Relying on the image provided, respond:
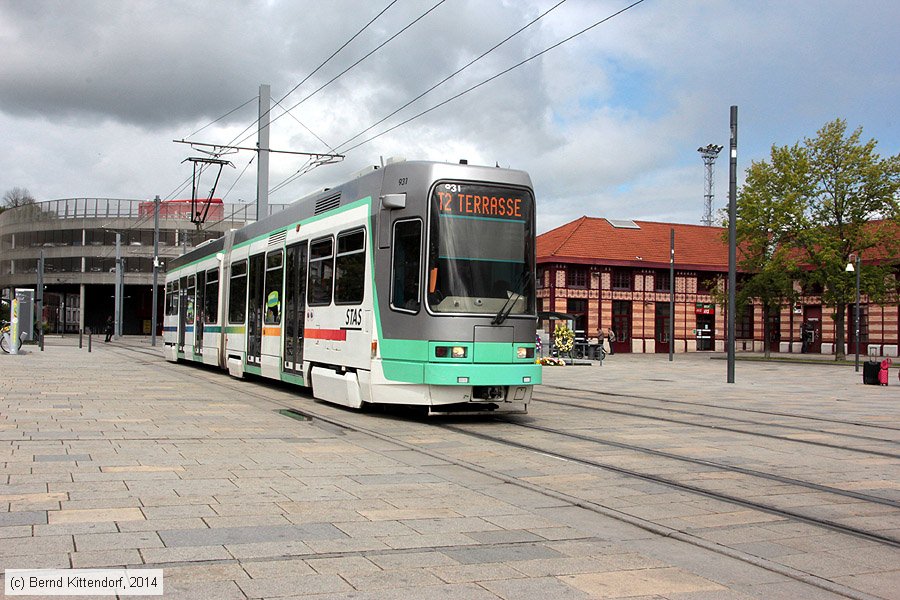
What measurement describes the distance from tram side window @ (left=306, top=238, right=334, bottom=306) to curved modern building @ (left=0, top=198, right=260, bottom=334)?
66.8 m

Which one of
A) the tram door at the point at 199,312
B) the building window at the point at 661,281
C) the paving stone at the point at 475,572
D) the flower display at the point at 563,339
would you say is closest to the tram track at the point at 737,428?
the paving stone at the point at 475,572

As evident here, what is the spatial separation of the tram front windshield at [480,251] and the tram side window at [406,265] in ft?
0.72

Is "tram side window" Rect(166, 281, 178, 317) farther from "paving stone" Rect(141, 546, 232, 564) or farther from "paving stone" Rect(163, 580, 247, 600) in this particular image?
"paving stone" Rect(163, 580, 247, 600)

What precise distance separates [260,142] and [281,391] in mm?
10332

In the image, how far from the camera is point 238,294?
20484 mm

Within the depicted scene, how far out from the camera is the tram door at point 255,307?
1856cm

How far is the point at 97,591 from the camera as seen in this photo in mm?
4438

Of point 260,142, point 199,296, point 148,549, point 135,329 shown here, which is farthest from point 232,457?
point 135,329

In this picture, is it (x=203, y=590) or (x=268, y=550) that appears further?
(x=268, y=550)

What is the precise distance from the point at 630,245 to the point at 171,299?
112 ft

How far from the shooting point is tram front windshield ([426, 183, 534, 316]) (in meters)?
12.0

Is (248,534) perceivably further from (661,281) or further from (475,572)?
(661,281)

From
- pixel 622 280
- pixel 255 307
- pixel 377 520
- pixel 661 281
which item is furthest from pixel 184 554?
pixel 661 281

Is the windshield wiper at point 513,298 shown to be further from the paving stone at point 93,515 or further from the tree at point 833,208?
the tree at point 833,208
